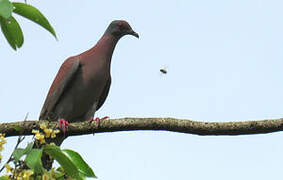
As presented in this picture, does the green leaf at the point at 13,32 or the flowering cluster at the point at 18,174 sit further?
the green leaf at the point at 13,32

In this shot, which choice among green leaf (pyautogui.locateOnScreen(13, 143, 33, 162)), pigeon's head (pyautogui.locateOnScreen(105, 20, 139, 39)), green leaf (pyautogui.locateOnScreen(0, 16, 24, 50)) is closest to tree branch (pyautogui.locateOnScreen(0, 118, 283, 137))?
green leaf (pyautogui.locateOnScreen(0, 16, 24, 50))

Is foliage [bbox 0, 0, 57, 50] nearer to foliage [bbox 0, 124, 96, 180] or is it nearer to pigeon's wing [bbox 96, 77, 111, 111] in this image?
foliage [bbox 0, 124, 96, 180]

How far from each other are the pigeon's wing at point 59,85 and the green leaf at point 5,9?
4559mm

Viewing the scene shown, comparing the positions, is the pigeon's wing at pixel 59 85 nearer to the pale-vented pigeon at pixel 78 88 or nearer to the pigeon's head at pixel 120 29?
the pale-vented pigeon at pixel 78 88

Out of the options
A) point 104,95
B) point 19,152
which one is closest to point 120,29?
point 104,95

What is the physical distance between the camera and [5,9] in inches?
77.3

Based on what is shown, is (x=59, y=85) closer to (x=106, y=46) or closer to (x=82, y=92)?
(x=82, y=92)

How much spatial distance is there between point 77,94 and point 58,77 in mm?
374

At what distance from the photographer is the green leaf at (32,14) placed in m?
2.26

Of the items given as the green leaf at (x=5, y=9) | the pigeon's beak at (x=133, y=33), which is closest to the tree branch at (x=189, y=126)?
the green leaf at (x=5, y=9)

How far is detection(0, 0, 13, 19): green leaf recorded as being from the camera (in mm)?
1916

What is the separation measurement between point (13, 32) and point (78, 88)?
4.25 meters

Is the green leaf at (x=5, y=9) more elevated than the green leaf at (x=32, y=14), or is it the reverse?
the green leaf at (x=5, y=9)

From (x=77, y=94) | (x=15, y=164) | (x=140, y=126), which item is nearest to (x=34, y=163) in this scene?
(x=15, y=164)
